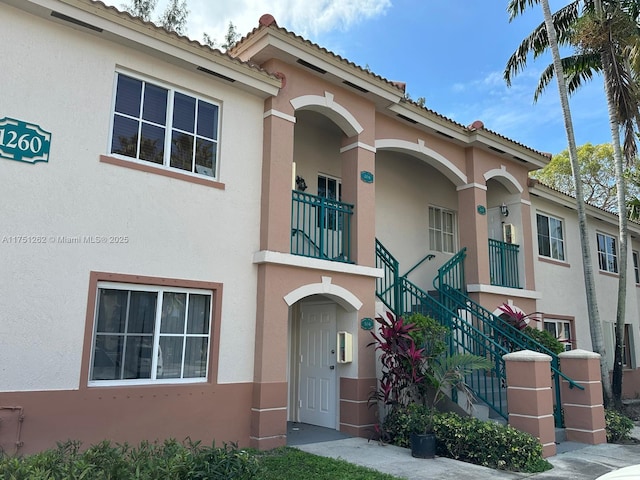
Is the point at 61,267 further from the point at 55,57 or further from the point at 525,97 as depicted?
the point at 525,97

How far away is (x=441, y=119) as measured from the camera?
38.5ft

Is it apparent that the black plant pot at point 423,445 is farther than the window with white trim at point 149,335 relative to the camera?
Yes

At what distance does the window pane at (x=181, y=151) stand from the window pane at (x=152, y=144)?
19 centimetres

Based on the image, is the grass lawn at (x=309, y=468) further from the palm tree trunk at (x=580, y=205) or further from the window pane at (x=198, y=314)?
the palm tree trunk at (x=580, y=205)

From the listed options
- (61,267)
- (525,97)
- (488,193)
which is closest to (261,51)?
(61,267)

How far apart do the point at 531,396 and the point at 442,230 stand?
257 inches

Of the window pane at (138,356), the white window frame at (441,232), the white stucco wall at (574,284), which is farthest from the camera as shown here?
the white stucco wall at (574,284)

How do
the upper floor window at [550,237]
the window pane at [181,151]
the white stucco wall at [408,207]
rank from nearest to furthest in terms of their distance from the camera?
the window pane at [181,151]
the white stucco wall at [408,207]
the upper floor window at [550,237]

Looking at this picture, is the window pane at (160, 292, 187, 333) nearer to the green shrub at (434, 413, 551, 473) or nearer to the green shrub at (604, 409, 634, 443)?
the green shrub at (434, 413, 551, 473)

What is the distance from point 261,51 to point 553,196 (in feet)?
33.1

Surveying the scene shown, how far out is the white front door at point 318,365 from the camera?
32.4ft

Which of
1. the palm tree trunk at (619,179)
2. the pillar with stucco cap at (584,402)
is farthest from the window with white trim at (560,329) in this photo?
the pillar with stucco cap at (584,402)

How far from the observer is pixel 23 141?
6.69m

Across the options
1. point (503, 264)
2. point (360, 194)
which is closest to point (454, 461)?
point (360, 194)
